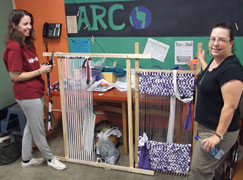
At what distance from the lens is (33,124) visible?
2357 millimetres

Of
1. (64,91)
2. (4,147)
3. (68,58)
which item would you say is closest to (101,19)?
(68,58)

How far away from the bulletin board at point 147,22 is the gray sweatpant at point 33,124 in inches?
48.2

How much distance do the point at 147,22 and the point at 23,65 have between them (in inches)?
61.3

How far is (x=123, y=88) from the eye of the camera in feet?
8.82

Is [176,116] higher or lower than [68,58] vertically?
lower

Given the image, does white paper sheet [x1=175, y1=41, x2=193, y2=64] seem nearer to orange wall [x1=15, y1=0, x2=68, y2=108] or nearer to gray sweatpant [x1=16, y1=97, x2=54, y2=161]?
orange wall [x1=15, y1=0, x2=68, y2=108]

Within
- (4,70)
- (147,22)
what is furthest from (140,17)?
(4,70)

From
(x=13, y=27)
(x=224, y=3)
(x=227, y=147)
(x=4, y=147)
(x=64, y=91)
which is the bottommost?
(x=4, y=147)

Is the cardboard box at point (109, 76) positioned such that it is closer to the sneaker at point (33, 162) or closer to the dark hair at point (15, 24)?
the dark hair at point (15, 24)

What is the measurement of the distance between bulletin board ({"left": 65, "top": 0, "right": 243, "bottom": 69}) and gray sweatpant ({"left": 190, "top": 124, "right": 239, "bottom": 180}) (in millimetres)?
1408

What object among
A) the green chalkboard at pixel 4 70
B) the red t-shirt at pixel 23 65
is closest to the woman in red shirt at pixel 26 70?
the red t-shirt at pixel 23 65

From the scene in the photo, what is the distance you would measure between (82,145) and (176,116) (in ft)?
3.53

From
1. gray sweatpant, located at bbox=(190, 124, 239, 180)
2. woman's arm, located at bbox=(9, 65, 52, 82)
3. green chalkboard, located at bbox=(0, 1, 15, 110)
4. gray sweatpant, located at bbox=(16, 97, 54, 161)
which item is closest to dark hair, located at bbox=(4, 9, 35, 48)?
woman's arm, located at bbox=(9, 65, 52, 82)

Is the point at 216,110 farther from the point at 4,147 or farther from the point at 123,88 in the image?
the point at 4,147
